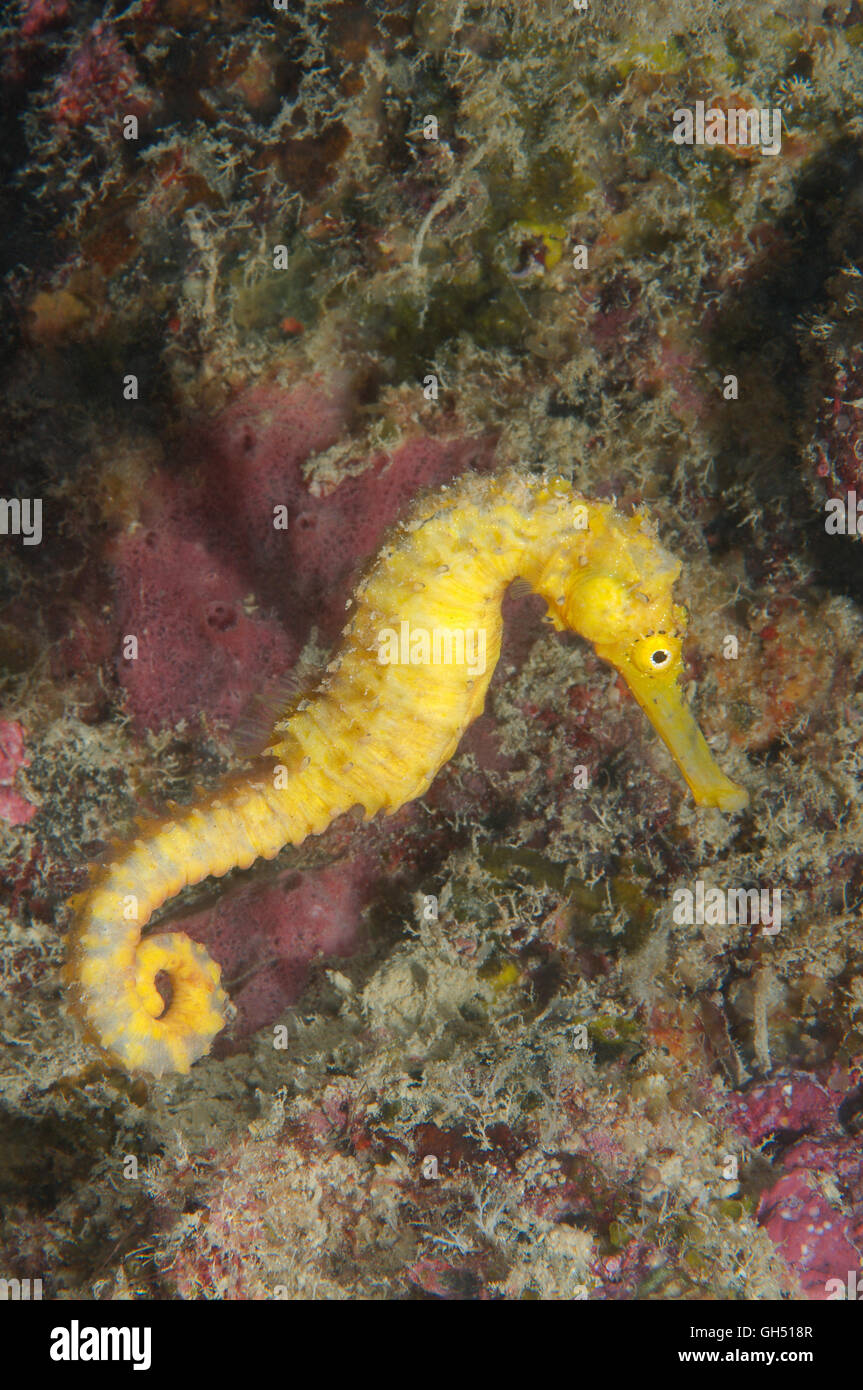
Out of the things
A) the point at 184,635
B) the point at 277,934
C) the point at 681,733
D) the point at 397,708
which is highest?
the point at 184,635

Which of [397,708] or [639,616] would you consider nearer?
[639,616]

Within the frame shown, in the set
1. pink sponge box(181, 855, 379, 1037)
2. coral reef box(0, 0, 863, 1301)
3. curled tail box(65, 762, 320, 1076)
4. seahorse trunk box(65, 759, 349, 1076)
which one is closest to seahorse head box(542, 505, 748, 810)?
coral reef box(0, 0, 863, 1301)

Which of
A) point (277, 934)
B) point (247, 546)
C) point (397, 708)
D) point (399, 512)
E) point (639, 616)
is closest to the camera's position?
point (639, 616)

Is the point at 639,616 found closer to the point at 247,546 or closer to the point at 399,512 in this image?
the point at 399,512

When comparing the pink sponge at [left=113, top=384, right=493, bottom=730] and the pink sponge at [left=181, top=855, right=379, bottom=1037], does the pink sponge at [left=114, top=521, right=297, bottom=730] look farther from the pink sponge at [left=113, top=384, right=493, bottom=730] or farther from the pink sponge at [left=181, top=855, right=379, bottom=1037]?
the pink sponge at [left=181, top=855, right=379, bottom=1037]

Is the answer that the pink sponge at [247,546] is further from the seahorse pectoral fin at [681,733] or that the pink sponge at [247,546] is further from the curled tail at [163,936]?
the seahorse pectoral fin at [681,733]

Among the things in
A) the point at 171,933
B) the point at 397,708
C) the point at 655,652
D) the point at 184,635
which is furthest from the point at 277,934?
the point at 655,652
